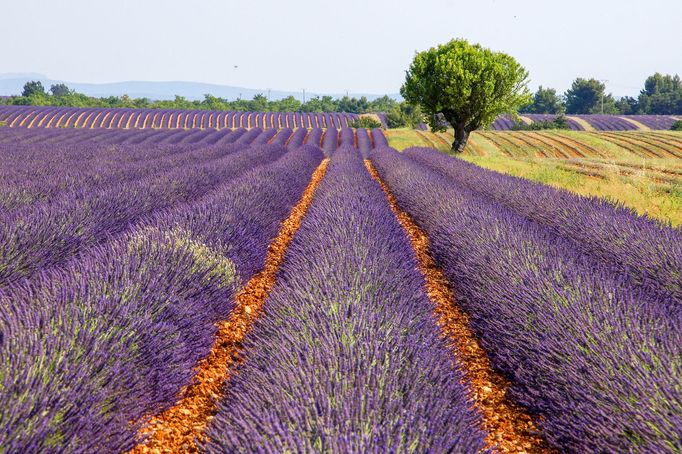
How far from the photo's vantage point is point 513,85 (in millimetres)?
19125

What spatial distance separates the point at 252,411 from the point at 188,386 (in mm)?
1066

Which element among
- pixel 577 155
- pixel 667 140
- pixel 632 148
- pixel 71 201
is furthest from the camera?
pixel 667 140

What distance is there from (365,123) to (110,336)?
44.8 metres

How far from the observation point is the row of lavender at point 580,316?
6.59ft

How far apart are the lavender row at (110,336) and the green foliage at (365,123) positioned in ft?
140

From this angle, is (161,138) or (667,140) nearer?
(161,138)

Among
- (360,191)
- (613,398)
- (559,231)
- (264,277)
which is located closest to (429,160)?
(360,191)

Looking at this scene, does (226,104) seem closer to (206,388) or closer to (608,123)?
(608,123)

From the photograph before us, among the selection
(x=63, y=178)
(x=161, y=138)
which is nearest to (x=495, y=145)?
(x=161, y=138)

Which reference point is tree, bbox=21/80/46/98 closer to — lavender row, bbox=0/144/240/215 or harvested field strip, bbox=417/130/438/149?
harvested field strip, bbox=417/130/438/149

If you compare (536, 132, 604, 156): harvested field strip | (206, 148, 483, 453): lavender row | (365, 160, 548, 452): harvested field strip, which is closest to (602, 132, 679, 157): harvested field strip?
(536, 132, 604, 156): harvested field strip

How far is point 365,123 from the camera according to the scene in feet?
149

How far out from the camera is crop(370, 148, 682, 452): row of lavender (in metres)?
2.01

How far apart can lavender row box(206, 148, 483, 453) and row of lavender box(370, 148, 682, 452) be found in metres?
0.54
